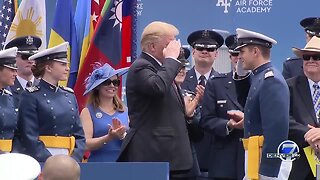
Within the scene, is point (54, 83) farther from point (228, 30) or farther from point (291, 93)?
point (228, 30)

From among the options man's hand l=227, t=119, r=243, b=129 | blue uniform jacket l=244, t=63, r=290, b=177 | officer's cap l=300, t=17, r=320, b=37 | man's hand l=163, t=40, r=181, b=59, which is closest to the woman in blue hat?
man's hand l=227, t=119, r=243, b=129

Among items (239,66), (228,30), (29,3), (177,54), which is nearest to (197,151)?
(239,66)

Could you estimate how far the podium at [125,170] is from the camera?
5.48m

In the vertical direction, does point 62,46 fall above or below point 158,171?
above

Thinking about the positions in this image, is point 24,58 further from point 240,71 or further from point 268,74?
point 268,74

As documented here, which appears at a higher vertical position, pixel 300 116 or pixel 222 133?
pixel 300 116

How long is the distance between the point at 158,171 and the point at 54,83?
4.62 ft

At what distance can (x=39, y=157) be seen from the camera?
6180mm

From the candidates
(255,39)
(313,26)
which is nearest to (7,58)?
(255,39)

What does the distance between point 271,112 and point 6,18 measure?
3.51m

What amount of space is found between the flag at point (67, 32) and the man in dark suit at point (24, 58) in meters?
1.00

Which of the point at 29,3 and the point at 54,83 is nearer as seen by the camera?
the point at 54,83

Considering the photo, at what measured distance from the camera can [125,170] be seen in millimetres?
5516

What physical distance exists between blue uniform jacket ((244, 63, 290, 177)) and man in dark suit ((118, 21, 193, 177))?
59 cm
